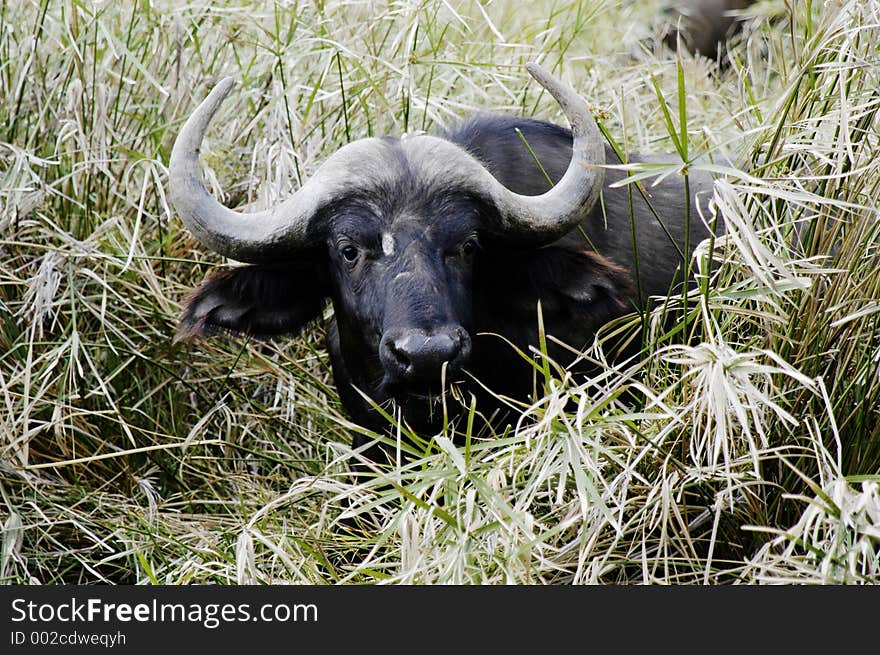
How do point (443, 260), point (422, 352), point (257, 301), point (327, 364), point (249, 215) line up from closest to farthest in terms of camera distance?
point (422, 352) < point (443, 260) < point (249, 215) < point (257, 301) < point (327, 364)

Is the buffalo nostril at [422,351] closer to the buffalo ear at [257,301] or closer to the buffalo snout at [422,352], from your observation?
the buffalo snout at [422,352]

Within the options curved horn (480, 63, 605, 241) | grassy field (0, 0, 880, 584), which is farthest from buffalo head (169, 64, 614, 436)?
grassy field (0, 0, 880, 584)

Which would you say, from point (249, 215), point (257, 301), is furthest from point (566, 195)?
point (257, 301)

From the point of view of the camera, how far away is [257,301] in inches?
181

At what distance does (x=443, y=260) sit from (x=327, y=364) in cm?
144

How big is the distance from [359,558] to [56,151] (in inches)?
80.6

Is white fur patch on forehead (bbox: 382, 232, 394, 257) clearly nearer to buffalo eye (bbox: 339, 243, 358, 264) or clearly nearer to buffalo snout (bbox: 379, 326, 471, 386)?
buffalo eye (bbox: 339, 243, 358, 264)

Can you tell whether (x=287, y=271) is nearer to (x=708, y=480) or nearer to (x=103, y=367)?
(x=103, y=367)

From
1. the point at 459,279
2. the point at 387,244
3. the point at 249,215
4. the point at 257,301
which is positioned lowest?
the point at 459,279

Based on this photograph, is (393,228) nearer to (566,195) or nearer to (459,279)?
(459,279)

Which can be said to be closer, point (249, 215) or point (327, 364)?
point (249, 215)

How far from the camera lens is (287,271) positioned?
457 cm

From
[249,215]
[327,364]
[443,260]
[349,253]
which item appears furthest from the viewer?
[327,364]

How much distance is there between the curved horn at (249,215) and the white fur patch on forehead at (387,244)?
234mm
